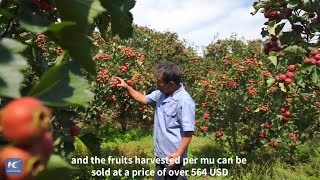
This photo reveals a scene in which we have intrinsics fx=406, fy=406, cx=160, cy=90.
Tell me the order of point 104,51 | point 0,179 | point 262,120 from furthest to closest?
point 104,51, point 262,120, point 0,179

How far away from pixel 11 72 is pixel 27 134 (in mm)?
210

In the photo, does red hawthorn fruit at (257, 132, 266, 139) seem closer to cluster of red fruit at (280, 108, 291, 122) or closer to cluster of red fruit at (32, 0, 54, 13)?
cluster of red fruit at (280, 108, 291, 122)

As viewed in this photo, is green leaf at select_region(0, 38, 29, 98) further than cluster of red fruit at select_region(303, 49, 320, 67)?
No

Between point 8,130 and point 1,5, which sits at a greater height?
point 1,5

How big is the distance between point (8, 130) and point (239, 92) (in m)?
7.63

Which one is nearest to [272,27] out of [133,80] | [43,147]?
[43,147]

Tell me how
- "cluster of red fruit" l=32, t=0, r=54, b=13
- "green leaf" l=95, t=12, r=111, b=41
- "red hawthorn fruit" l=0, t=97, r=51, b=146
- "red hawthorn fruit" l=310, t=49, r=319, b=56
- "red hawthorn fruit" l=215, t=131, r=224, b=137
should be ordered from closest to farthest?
"red hawthorn fruit" l=0, t=97, r=51, b=146, "cluster of red fruit" l=32, t=0, r=54, b=13, "green leaf" l=95, t=12, r=111, b=41, "red hawthorn fruit" l=310, t=49, r=319, b=56, "red hawthorn fruit" l=215, t=131, r=224, b=137

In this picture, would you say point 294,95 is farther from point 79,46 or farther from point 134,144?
point 134,144

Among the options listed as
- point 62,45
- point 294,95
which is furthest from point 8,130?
point 294,95

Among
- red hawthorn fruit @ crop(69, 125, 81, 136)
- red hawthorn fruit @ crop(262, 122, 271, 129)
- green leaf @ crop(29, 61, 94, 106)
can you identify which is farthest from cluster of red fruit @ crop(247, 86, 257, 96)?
green leaf @ crop(29, 61, 94, 106)

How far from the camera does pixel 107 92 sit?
905 cm

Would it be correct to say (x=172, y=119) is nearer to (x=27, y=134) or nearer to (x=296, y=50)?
(x=296, y=50)

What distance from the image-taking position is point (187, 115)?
4031 mm

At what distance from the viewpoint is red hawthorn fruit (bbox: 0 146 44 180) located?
0.48m
